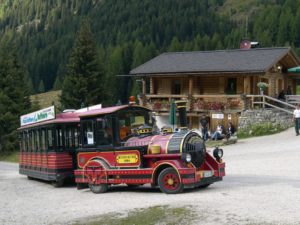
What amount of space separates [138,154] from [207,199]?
3.11 m

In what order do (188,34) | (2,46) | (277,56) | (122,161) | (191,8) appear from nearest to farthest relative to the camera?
(122,161)
(277,56)
(2,46)
(188,34)
(191,8)

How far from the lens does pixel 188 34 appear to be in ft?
529

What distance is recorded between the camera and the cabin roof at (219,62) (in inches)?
1503

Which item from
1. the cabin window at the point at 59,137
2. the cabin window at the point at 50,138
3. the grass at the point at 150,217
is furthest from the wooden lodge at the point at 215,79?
the grass at the point at 150,217

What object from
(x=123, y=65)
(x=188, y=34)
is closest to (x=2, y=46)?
(x=123, y=65)

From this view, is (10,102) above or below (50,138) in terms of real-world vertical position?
above

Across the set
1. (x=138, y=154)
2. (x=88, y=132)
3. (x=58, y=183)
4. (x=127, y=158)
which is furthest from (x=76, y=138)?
(x=138, y=154)

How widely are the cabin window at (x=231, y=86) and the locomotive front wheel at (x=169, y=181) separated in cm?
2637

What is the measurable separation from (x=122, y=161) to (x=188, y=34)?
147658mm

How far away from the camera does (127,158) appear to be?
52.5 feet

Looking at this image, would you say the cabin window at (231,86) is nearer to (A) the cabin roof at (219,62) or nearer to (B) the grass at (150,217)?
(A) the cabin roof at (219,62)

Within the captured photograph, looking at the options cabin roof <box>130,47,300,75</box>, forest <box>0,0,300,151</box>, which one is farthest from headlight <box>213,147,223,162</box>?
forest <box>0,0,300,151</box>

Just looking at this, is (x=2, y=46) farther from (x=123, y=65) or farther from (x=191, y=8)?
(x=191, y=8)

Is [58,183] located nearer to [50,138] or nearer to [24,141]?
[50,138]
